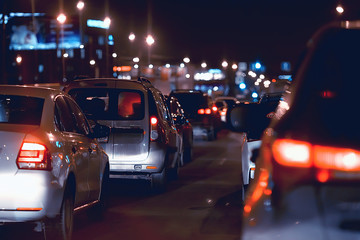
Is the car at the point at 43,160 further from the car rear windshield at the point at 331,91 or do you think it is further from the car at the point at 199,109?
the car at the point at 199,109

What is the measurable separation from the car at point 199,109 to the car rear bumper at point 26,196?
20047 millimetres

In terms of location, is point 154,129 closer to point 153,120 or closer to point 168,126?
point 153,120

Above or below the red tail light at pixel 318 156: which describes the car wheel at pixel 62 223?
below

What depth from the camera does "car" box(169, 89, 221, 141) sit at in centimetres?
2797

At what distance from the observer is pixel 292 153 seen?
3408mm

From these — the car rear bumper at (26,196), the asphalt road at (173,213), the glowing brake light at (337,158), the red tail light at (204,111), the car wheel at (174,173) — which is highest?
the glowing brake light at (337,158)

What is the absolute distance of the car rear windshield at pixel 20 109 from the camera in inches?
302

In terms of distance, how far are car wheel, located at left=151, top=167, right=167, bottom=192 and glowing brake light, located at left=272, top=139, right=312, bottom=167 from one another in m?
9.29

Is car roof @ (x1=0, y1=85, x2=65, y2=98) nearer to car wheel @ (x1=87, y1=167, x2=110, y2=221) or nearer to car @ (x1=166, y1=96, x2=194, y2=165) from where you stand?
car wheel @ (x1=87, y1=167, x2=110, y2=221)

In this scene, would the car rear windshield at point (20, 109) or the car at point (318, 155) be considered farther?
the car rear windshield at point (20, 109)

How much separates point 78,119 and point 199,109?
64.3ft

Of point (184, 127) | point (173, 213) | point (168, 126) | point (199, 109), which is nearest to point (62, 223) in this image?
point (173, 213)

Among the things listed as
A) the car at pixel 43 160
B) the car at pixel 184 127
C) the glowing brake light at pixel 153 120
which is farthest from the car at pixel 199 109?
the car at pixel 43 160

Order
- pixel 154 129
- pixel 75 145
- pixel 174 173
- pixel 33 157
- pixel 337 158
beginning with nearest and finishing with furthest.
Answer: pixel 337 158 → pixel 33 157 → pixel 75 145 → pixel 154 129 → pixel 174 173
